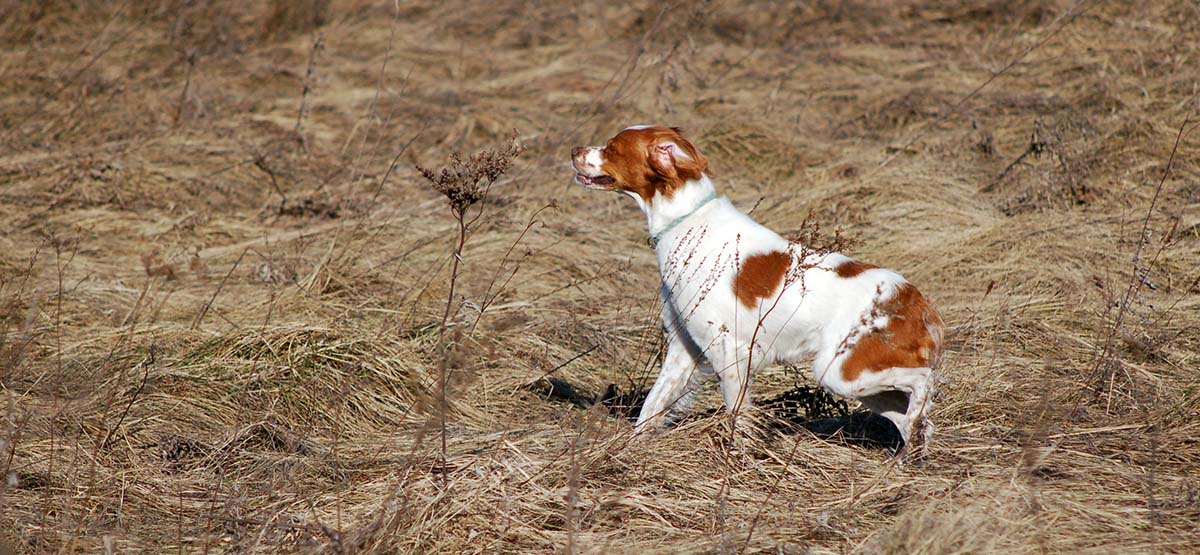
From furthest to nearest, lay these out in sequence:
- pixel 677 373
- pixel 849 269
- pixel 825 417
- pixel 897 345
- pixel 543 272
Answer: pixel 543 272
pixel 825 417
pixel 677 373
pixel 849 269
pixel 897 345

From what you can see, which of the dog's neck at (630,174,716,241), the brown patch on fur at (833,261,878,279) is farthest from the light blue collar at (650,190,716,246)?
the brown patch on fur at (833,261,878,279)

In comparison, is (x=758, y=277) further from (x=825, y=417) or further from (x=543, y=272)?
(x=543, y=272)

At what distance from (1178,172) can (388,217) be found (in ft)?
14.3

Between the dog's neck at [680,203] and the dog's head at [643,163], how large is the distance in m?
0.02

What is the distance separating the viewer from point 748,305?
3.81 metres

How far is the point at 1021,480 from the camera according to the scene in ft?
10.8

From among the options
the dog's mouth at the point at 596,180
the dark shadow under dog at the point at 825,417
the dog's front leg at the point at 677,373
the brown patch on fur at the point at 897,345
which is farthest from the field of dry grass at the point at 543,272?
the dog's mouth at the point at 596,180

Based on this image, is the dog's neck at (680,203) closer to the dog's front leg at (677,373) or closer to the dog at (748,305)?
the dog at (748,305)

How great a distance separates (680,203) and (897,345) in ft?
2.95

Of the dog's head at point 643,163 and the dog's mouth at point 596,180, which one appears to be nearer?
the dog's head at point 643,163

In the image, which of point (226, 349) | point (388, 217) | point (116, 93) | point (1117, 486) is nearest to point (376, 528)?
point (226, 349)

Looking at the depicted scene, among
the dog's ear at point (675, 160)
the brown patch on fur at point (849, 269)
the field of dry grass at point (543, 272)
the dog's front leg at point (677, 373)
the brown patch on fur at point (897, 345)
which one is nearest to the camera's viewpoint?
the field of dry grass at point (543, 272)

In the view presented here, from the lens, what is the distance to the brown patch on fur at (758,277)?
3.80 m

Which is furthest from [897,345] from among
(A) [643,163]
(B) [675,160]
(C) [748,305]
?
(A) [643,163]
